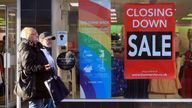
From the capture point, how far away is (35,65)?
6215 millimetres

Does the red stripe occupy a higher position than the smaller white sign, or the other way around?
the red stripe

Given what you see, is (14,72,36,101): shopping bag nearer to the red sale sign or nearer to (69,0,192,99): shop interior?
(69,0,192,99): shop interior

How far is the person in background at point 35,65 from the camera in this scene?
6.18 m

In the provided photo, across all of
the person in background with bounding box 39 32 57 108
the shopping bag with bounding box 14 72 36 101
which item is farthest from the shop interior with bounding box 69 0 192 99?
the shopping bag with bounding box 14 72 36 101

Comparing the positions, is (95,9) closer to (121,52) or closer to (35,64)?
(121,52)

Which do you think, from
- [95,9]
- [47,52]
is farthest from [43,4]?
[47,52]

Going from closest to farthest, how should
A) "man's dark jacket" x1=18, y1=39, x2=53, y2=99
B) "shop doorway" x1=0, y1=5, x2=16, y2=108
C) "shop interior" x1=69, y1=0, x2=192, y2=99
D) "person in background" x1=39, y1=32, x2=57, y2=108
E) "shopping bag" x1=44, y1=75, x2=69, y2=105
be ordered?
"man's dark jacket" x1=18, y1=39, x2=53, y2=99 < "shopping bag" x1=44, y1=75, x2=69, y2=105 < "person in background" x1=39, y1=32, x2=57, y2=108 < "shop interior" x1=69, y1=0, x2=192, y2=99 < "shop doorway" x1=0, y1=5, x2=16, y2=108

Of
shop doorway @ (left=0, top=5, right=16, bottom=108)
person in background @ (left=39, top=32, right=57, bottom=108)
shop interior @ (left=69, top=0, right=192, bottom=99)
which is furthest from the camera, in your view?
shop doorway @ (left=0, top=5, right=16, bottom=108)

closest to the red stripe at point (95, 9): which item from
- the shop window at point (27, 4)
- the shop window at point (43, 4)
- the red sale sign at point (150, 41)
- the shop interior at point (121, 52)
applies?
the shop interior at point (121, 52)

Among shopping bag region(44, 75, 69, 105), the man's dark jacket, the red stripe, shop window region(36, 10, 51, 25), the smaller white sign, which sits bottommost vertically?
shopping bag region(44, 75, 69, 105)

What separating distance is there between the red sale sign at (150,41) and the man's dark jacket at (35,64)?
2.88 meters

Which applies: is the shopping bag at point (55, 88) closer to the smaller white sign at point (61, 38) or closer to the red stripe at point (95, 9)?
the smaller white sign at point (61, 38)

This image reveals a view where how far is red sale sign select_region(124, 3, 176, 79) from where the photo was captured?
8.91 metres

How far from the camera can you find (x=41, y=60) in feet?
20.8
